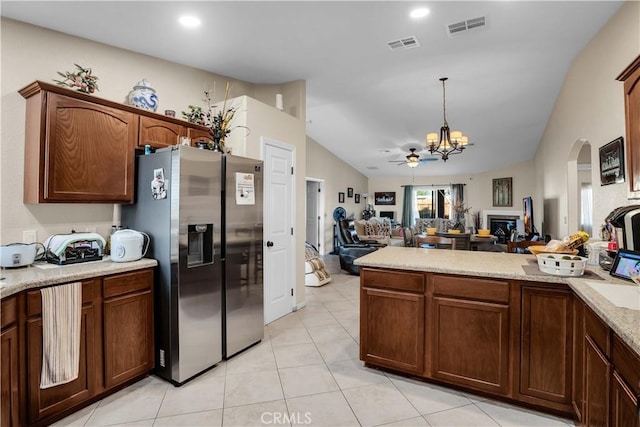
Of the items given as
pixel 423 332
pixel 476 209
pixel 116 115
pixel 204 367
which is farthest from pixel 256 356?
pixel 476 209

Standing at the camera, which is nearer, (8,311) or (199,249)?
(8,311)

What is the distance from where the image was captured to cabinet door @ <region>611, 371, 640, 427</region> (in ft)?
3.44

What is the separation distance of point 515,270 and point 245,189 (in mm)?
2131

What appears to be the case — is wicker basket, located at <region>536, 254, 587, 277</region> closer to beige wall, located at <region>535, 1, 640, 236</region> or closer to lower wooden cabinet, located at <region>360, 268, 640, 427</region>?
lower wooden cabinet, located at <region>360, 268, 640, 427</region>

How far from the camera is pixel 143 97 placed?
2.67 m

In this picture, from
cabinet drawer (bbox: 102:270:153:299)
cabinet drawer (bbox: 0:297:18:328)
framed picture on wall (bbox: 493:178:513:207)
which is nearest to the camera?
cabinet drawer (bbox: 0:297:18:328)

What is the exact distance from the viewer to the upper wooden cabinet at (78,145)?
208cm

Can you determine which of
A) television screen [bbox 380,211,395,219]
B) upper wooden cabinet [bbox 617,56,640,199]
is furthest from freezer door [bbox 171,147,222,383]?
television screen [bbox 380,211,395,219]

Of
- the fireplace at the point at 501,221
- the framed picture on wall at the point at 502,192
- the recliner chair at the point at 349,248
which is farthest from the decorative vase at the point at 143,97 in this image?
the framed picture on wall at the point at 502,192

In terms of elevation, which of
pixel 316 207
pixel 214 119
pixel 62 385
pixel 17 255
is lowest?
pixel 62 385

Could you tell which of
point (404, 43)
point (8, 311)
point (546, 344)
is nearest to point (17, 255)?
point (8, 311)

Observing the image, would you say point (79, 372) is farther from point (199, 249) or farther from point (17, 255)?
point (199, 249)

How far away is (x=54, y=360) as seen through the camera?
1.78m

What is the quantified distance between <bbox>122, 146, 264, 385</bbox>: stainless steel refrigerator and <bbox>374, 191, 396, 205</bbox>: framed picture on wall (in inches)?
362
